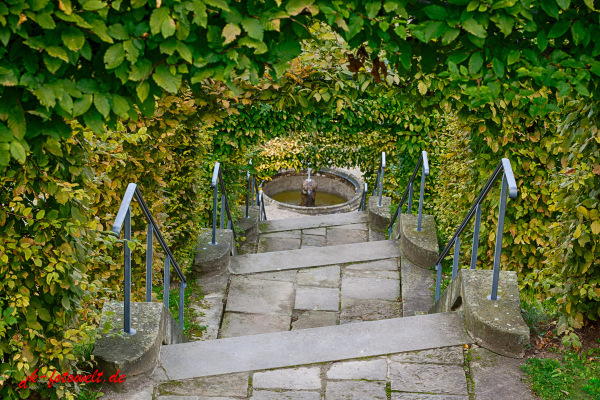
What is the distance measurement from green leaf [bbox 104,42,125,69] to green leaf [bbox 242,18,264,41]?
0.41 metres

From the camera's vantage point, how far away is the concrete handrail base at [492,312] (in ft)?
10.9

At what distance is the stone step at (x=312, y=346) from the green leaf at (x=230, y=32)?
2.00 m

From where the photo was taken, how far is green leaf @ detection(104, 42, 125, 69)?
1946 mm

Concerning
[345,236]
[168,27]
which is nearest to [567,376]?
[168,27]

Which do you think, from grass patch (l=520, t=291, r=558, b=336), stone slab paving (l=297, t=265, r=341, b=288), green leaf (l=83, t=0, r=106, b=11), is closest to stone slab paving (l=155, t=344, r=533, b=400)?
grass patch (l=520, t=291, r=558, b=336)

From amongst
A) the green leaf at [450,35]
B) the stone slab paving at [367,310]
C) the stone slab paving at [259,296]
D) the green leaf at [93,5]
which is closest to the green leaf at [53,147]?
the green leaf at [93,5]

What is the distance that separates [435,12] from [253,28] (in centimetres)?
67

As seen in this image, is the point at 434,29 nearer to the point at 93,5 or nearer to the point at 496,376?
the point at 93,5

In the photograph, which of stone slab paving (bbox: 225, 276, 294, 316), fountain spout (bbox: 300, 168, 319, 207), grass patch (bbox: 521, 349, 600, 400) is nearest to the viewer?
grass patch (bbox: 521, 349, 600, 400)

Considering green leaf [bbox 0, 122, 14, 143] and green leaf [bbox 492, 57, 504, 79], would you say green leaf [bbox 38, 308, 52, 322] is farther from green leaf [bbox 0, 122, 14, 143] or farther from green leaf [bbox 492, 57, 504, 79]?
green leaf [bbox 492, 57, 504, 79]

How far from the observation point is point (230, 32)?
198 centimetres

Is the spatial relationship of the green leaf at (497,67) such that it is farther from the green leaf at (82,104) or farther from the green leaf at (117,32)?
the green leaf at (82,104)

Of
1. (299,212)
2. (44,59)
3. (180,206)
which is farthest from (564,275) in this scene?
(299,212)

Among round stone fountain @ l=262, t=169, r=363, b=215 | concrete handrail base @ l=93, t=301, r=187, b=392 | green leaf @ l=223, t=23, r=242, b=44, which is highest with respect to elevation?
green leaf @ l=223, t=23, r=242, b=44
